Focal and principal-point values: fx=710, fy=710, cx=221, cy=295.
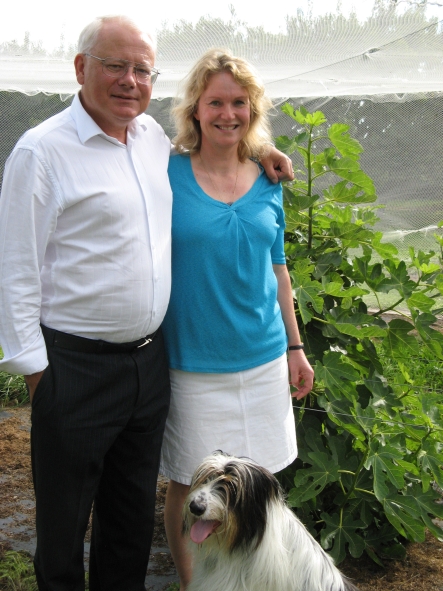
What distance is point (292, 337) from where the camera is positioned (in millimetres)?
3043

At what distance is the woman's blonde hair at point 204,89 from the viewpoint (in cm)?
269

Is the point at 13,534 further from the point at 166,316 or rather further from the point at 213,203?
the point at 213,203

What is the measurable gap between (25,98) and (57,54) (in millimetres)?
937

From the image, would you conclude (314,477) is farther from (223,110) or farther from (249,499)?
(223,110)

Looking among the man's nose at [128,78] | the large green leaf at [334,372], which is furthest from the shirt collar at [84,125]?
the large green leaf at [334,372]

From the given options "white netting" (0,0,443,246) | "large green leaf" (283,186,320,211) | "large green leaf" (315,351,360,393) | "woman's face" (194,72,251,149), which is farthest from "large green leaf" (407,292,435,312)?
"white netting" (0,0,443,246)

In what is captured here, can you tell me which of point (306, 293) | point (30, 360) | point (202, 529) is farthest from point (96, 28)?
point (202, 529)

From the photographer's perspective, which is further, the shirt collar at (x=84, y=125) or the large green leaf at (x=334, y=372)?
the large green leaf at (x=334, y=372)

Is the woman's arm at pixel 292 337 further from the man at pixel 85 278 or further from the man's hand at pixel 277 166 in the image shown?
the man at pixel 85 278

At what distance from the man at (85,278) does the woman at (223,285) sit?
5.4 inches

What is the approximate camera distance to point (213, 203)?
264 cm

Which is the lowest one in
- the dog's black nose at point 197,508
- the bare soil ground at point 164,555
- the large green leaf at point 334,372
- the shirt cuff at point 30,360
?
the bare soil ground at point 164,555

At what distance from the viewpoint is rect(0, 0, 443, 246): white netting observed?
216 inches

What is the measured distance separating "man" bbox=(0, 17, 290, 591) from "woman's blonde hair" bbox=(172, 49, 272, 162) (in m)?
0.26
